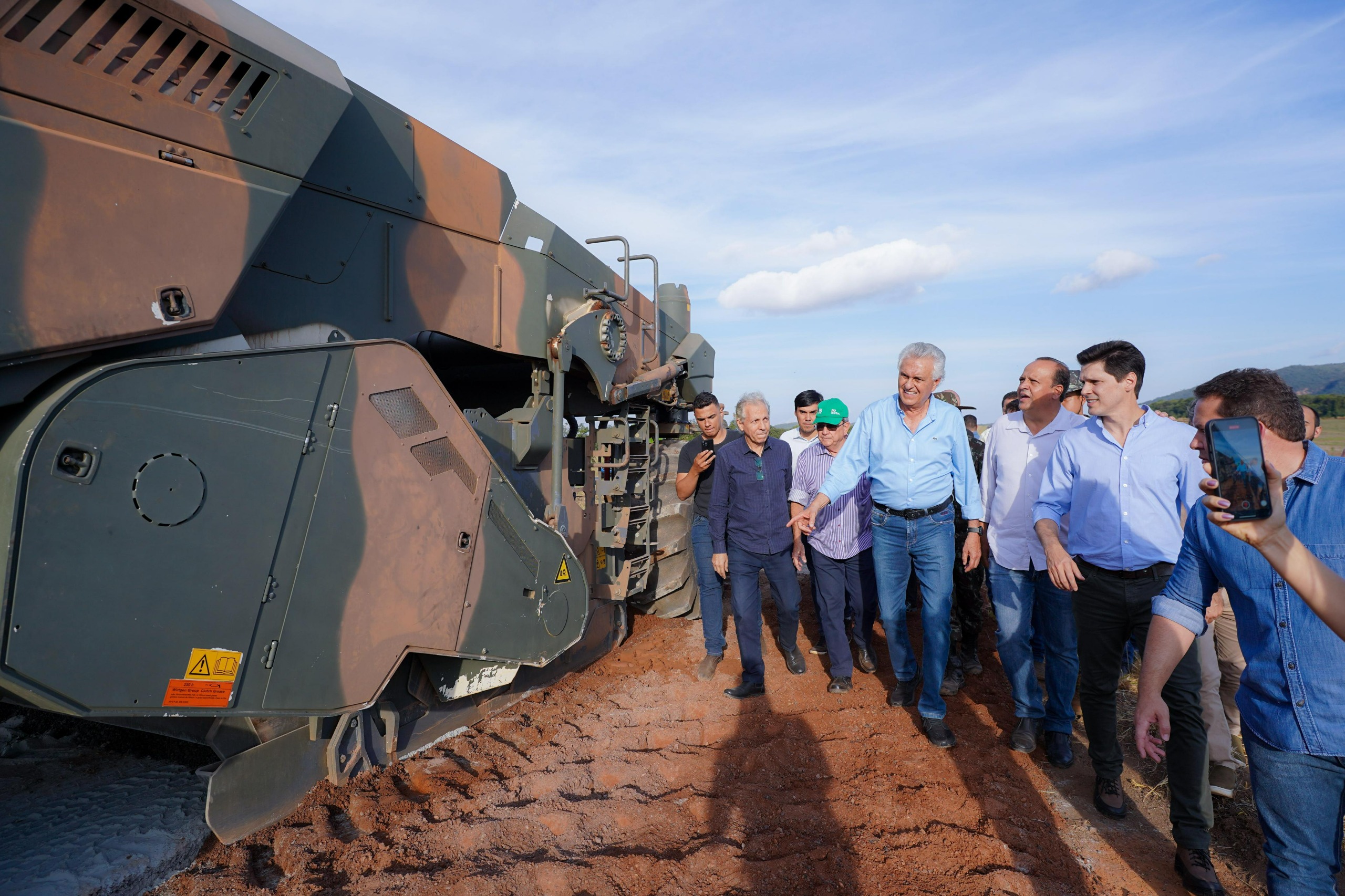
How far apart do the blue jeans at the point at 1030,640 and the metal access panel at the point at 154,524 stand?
3.36 meters

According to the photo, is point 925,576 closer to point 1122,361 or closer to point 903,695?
point 903,695

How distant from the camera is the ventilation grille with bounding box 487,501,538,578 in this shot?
317 cm

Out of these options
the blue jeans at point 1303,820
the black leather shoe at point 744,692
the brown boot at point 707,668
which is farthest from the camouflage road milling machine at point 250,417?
the blue jeans at point 1303,820

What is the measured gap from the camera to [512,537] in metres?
3.26

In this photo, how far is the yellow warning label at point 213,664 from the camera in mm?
2166

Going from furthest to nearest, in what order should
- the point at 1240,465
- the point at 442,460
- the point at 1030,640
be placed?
the point at 1030,640 → the point at 442,460 → the point at 1240,465

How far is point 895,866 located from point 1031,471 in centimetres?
235

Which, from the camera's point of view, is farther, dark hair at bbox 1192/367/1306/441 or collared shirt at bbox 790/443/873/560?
collared shirt at bbox 790/443/873/560

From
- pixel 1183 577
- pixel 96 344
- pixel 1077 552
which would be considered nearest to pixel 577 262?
pixel 96 344

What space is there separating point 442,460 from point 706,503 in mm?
2646

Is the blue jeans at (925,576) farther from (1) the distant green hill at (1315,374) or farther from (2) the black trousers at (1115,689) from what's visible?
(1) the distant green hill at (1315,374)

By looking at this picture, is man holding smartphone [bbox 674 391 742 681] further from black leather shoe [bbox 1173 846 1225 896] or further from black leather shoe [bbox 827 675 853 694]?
black leather shoe [bbox 1173 846 1225 896]

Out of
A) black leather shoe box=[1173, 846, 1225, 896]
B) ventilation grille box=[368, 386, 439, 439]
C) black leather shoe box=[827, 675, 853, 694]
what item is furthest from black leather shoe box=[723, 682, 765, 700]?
ventilation grille box=[368, 386, 439, 439]

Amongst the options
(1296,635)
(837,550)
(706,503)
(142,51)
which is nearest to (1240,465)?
(1296,635)
